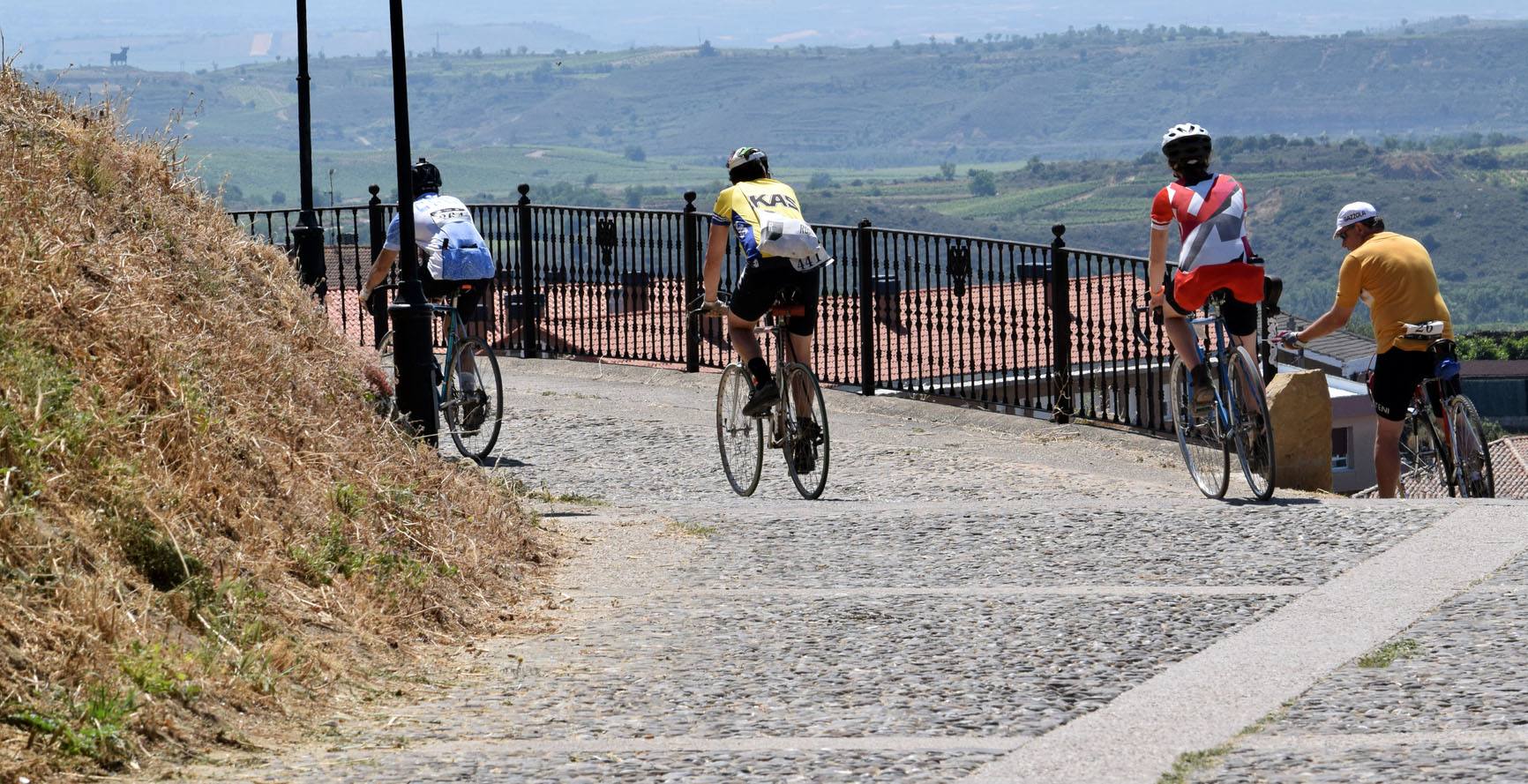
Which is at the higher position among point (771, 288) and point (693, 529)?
point (771, 288)

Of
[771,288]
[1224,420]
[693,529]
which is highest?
[771,288]

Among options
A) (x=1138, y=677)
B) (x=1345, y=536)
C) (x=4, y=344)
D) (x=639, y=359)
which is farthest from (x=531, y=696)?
(x=639, y=359)

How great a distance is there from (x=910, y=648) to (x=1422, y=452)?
206 inches

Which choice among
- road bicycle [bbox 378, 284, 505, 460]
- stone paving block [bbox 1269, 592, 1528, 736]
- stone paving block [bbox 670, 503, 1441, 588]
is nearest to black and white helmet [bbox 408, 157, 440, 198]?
road bicycle [bbox 378, 284, 505, 460]

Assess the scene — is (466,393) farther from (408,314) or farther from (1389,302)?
(1389,302)

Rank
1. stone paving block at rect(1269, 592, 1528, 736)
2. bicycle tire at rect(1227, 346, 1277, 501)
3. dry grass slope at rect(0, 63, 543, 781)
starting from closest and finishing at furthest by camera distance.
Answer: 1. stone paving block at rect(1269, 592, 1528, 736)
2. dry grass slope at rect(0, 63, 543, 781)
3. bicycle tire at rect(1227, 346, 1277, 501)

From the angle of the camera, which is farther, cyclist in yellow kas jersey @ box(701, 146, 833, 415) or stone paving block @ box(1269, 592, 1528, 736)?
cyclist in yellow kas jersey @ box(701, 146, 833, 415)

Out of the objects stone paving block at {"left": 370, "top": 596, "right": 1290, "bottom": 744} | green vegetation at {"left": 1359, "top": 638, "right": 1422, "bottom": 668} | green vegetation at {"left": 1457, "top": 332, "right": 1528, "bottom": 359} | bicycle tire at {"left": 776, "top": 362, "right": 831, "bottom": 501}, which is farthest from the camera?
green vegetation at {"left": 1457, "top": 332, "right": 1528, "bottom": 359}

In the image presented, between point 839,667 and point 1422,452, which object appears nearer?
point 839,667

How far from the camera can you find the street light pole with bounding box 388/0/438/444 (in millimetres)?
9844

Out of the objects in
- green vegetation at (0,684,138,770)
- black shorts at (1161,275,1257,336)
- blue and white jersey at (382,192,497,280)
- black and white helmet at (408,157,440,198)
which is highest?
black and white helmet at (408,157,440,198)

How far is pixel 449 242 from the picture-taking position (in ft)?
38.8

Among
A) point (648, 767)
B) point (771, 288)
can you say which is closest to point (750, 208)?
point (771, 288)

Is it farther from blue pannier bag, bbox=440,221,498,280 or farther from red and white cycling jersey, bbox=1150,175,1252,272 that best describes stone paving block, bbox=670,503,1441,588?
blue pannier bag, bbox=440,221,498,280
